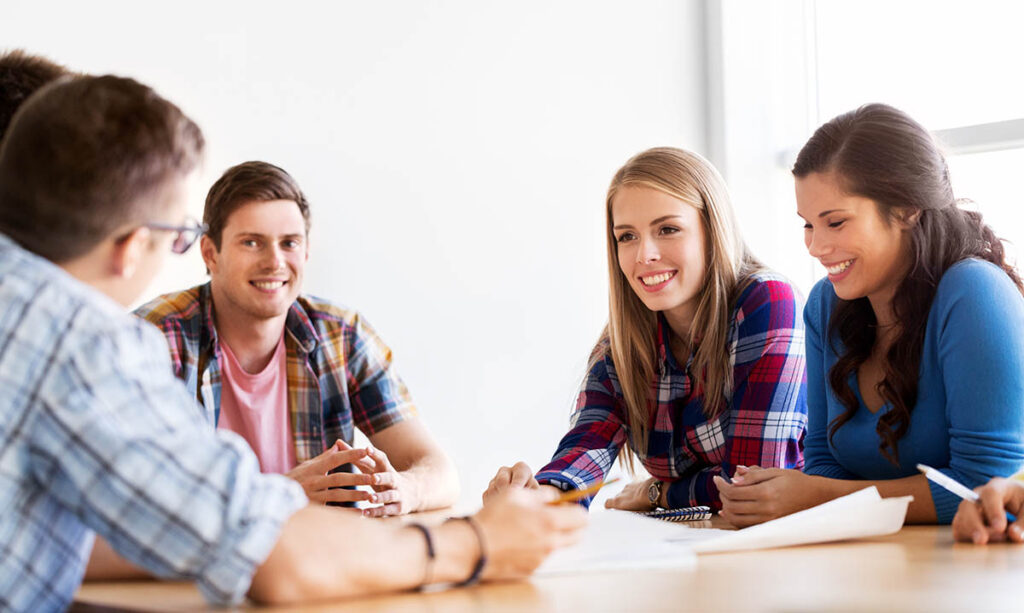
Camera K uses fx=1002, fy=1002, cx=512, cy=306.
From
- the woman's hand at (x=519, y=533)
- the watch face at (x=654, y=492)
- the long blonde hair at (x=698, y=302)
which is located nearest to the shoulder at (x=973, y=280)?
the long blonde hair at (x=698, y=302)

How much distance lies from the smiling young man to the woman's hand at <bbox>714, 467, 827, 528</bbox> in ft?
2.90

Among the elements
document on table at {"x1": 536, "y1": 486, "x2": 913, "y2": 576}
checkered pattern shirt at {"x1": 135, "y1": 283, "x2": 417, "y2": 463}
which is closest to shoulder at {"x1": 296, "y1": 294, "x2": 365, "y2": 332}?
checkered pattern shirt at {"x1": 135, "y1": 283, "x2": 417, "y2": 463}

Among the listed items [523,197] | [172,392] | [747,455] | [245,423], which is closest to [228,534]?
[172,392]

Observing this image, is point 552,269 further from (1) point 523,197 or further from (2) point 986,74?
(2) point 986,74

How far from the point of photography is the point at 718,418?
2035mm

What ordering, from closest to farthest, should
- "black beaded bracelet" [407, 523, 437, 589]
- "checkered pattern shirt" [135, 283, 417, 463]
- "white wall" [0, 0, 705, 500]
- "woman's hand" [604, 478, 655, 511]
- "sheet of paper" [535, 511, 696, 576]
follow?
"black beaded bracelet" [407, 523, 437, 589], "sheet of paper" [535, 511, 696, 576], "woman's hand" [604, 478, 655, 511], "checkered pattern shirt" [135, 283, 417, 463], "white wall" [0, 0, 705, 500]

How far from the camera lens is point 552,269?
148 inches

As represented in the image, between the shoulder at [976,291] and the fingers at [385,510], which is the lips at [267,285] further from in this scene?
the shoulder at [976,291]

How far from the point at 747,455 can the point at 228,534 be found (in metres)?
1.29

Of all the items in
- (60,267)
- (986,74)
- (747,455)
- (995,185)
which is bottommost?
(747,455)

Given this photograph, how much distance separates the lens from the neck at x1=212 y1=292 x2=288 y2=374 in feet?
8.04

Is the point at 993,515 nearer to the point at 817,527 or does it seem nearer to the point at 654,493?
the point at 817,527

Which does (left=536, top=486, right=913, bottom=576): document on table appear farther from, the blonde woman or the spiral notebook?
the blonde woman

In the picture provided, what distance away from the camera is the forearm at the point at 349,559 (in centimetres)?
92
